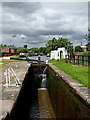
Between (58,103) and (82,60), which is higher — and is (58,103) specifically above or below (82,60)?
below

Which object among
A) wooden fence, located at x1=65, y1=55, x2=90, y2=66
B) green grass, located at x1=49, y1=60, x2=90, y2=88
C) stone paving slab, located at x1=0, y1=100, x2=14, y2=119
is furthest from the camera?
wooden fence, located at x1=65, y1=55, x2=90, y2=66

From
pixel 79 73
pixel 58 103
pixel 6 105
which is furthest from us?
pixel 79 73

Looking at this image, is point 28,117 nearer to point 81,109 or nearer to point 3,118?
point 81,109

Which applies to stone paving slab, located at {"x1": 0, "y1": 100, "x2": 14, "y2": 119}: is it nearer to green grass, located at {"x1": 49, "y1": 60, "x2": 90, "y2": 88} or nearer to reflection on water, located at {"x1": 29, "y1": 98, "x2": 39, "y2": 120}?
green grass, located at {"x1": 49, "y1": 60, "x2": 90, "y2": 88}

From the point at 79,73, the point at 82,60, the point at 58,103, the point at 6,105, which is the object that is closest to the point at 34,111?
the point at 58,103

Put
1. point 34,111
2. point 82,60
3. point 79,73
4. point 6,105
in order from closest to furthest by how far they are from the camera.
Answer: point 6,105 < point 79,73 < point 34,111 < point 82,60

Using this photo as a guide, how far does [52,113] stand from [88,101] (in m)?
5.81

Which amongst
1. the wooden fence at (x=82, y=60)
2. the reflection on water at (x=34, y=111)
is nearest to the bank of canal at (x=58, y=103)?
the reflection on water at (x=34, y=111)

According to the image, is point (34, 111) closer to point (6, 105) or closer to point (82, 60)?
point (82, 60)

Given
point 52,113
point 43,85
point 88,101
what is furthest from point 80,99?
point 43,85

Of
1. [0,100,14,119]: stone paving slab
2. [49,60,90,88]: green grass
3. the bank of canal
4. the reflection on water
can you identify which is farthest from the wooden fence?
[0,100,14,119]: stone paving slab

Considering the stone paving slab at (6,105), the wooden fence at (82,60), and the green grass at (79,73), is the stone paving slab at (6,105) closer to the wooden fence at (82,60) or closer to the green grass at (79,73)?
the green grass at (79,73)

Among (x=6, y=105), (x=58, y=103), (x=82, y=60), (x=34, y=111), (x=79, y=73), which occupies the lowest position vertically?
(x=34, y=111)

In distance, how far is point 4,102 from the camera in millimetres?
3904
